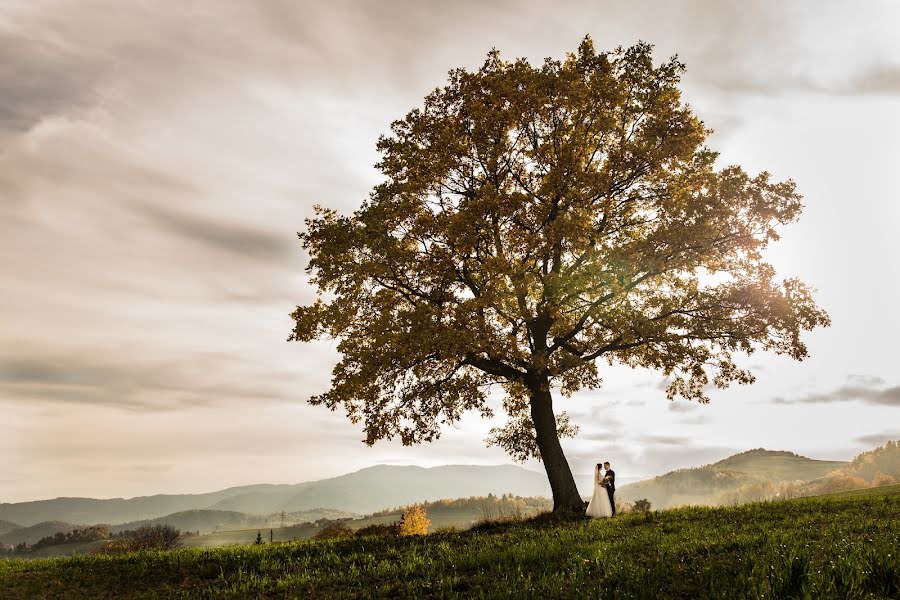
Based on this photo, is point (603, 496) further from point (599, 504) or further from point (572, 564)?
point (572, 564)

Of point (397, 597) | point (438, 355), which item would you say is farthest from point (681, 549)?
point (438, 355)

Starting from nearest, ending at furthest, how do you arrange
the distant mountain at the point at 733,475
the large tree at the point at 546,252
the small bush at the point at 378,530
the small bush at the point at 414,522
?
the large tree at the point at 546,252
the small bush at the point at 378,530
the small bush at the point at 414,522
the distant mountain at the point at 733,475

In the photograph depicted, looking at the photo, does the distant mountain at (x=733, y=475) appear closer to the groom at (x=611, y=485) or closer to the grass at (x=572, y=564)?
the groom at (x=611, y=485)

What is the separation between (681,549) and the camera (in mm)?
10562

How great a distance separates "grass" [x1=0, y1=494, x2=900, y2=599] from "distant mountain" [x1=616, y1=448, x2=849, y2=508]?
33327 millimetres

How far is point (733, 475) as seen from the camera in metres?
53.6

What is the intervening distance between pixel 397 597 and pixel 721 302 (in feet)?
55.6

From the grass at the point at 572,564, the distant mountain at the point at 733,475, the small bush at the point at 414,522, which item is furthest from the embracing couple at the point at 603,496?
the distant mountain at the point at 733,475

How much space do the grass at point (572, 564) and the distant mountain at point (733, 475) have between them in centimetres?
3333

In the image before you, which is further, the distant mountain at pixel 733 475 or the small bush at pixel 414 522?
the distant mountain at pixel 733 475

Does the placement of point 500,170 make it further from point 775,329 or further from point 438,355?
point 775,329

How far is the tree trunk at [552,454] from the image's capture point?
21828mm

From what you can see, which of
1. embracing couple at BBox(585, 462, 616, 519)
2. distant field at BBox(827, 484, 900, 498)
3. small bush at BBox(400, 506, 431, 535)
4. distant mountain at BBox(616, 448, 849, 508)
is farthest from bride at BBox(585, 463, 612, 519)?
distant mountain at BBox(616, 448, 849, 508)

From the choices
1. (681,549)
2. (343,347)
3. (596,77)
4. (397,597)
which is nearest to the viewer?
(397,597)
